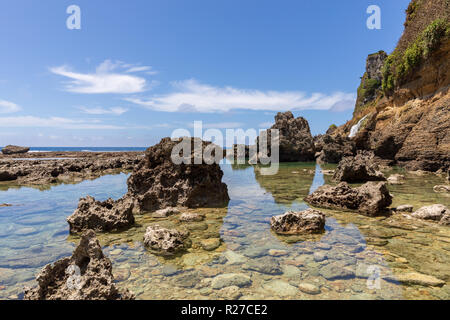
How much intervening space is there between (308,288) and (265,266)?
981 millimetres

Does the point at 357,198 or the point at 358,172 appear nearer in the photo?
the point at 357,198

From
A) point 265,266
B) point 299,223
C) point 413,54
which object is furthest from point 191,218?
point 413,54

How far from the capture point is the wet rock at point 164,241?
18.6 feet

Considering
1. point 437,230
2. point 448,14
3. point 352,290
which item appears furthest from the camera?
point 448,14

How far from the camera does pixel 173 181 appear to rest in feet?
34.4

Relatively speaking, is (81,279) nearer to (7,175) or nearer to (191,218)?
(191,218)

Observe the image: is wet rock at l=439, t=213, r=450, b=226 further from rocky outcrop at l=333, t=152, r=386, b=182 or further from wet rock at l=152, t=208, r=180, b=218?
rocky outcrop at l=333, t=152, r=386, b=182

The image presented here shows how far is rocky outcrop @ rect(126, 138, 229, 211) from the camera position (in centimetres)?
1015

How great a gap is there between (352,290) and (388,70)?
3594cm

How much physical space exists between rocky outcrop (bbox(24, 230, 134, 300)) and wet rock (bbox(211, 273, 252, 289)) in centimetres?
140

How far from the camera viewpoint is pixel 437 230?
676 centimetres
